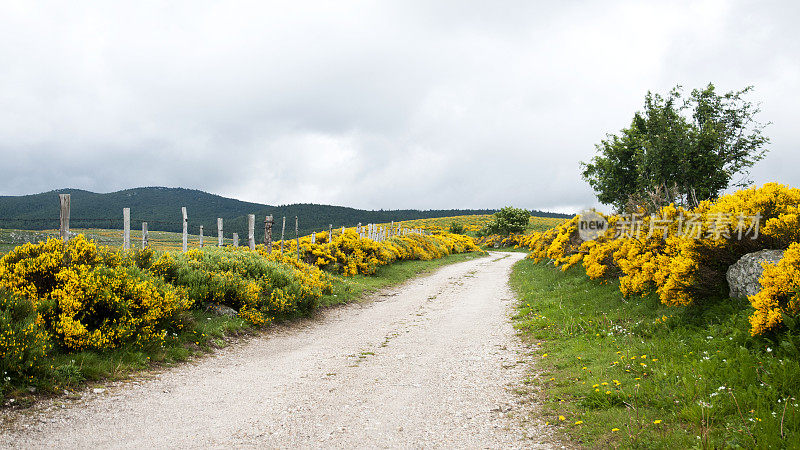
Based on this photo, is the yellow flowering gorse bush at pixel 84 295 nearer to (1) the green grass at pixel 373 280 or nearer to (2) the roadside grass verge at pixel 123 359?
(2) the roadside grass verge at pixel 123 359

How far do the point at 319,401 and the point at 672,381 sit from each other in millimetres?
4657

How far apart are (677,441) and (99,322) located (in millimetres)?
8720

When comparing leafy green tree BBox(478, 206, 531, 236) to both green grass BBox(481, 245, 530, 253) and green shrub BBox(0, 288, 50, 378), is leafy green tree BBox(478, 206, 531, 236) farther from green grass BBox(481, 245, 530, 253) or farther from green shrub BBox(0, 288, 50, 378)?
green shrub BBox(0, 288, 50, 378)

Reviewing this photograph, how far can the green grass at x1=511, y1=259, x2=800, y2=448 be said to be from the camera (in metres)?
3.90

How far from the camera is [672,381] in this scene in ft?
16.6

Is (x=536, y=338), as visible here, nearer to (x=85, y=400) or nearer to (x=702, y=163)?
(x=85, y=400)

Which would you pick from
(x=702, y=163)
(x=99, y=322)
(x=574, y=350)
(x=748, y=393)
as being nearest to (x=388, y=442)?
(x=748, y=393)

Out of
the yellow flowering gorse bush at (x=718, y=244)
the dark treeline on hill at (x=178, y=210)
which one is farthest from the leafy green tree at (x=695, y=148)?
the dark treeline on hill at (x=178, y=210)

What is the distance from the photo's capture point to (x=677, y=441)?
3.85 metres

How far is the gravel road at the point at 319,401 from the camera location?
436 centimetres

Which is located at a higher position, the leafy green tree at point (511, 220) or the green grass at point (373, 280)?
the leafy green tree at point (511, 220)

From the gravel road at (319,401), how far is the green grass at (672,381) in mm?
599

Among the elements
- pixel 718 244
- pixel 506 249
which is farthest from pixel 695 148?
pixel 506 249

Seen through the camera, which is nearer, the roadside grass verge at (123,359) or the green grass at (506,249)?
the roadside grass verge at (123,359)
